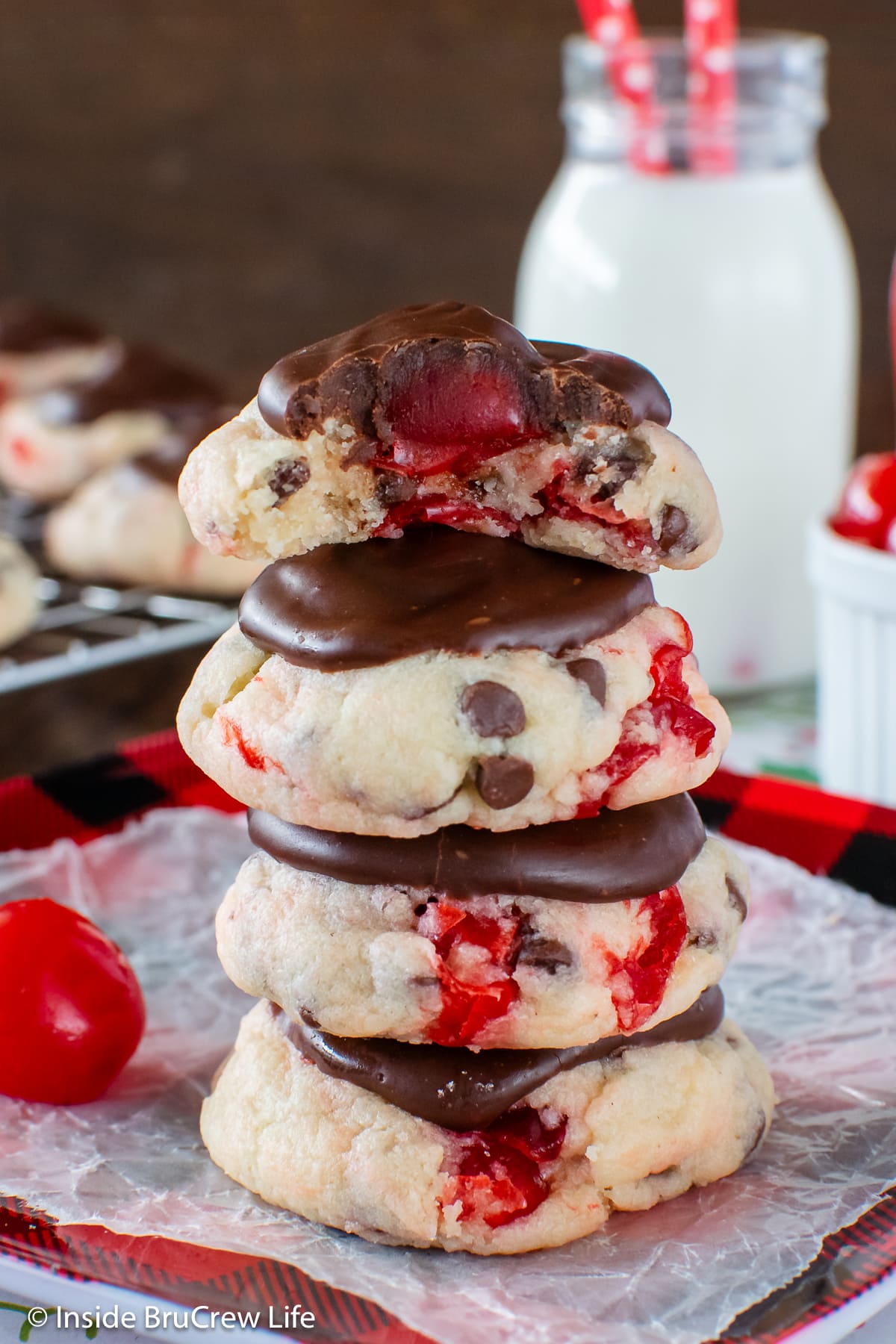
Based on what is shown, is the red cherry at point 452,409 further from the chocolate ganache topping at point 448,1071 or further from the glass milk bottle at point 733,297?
the glass milk bottle at point 733,297

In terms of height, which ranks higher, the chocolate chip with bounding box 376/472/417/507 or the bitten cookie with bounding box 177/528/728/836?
the chocolate chip with bounding box 376/472/417/507

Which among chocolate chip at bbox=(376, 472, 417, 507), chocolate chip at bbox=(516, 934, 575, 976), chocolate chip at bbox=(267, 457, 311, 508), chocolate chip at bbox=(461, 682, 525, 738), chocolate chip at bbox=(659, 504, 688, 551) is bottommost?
chocolate chip at bbox=(516, 934, 575, 976)

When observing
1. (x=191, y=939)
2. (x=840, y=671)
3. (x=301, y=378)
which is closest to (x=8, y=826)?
(x=191, y=939)

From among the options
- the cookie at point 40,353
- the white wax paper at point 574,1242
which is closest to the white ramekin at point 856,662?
the white wax paper at point 574,1242

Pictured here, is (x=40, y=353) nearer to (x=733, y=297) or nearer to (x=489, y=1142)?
(x=733, y=297)

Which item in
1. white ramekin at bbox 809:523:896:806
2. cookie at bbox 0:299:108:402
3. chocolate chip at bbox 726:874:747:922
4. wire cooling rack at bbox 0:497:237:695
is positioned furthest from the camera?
cookie at bbox 0:299:108:402

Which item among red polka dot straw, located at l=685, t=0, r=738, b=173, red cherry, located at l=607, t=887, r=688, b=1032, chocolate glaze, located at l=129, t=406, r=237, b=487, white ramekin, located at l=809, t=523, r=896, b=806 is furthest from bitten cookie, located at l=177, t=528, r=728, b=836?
chocolate glaze, located at l=129, t=406, r=237, b=487

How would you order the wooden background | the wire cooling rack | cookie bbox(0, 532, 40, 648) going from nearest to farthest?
the wire cooling rack → cookie bbox(0, 532, 40, 648) → the wooden background

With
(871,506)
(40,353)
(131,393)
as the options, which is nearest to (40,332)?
(40,353)

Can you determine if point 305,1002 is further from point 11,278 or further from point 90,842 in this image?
point 11,278

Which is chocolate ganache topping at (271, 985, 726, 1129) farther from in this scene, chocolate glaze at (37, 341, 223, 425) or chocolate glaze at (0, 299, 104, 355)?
chocolate glaze at (0, 299, 104, 355)
